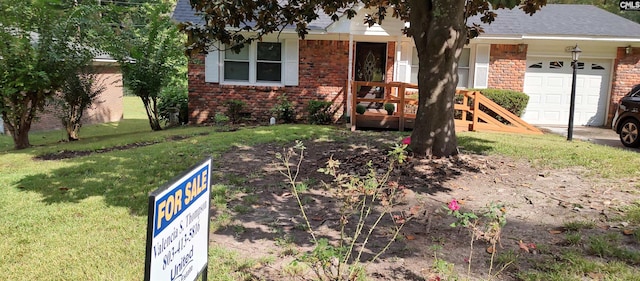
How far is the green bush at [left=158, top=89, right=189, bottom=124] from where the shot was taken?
50.6 feet

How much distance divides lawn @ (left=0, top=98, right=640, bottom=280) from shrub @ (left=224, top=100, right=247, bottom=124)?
121 inches

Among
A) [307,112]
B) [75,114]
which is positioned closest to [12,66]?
[75,114]

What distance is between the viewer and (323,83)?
1474cm

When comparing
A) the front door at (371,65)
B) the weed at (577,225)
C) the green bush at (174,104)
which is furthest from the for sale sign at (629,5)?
the green bush at (174,104)

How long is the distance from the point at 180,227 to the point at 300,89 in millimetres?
12660

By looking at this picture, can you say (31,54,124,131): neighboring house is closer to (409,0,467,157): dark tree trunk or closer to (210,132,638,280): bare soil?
(210,132,638,280): bare soil

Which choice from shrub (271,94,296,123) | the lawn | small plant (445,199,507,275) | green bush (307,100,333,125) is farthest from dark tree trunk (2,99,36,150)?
small plant (445,199,507,275)

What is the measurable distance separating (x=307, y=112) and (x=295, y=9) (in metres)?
6.47

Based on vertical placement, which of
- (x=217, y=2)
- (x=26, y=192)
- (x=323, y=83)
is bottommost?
(x=26, y=192)

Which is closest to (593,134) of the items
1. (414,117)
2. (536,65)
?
(536,65)

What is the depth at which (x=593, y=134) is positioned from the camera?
45.0 feet

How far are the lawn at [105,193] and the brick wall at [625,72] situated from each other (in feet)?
24.4

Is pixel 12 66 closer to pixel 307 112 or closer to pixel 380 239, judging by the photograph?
pixel 307 112

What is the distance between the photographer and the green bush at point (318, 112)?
1421cm
